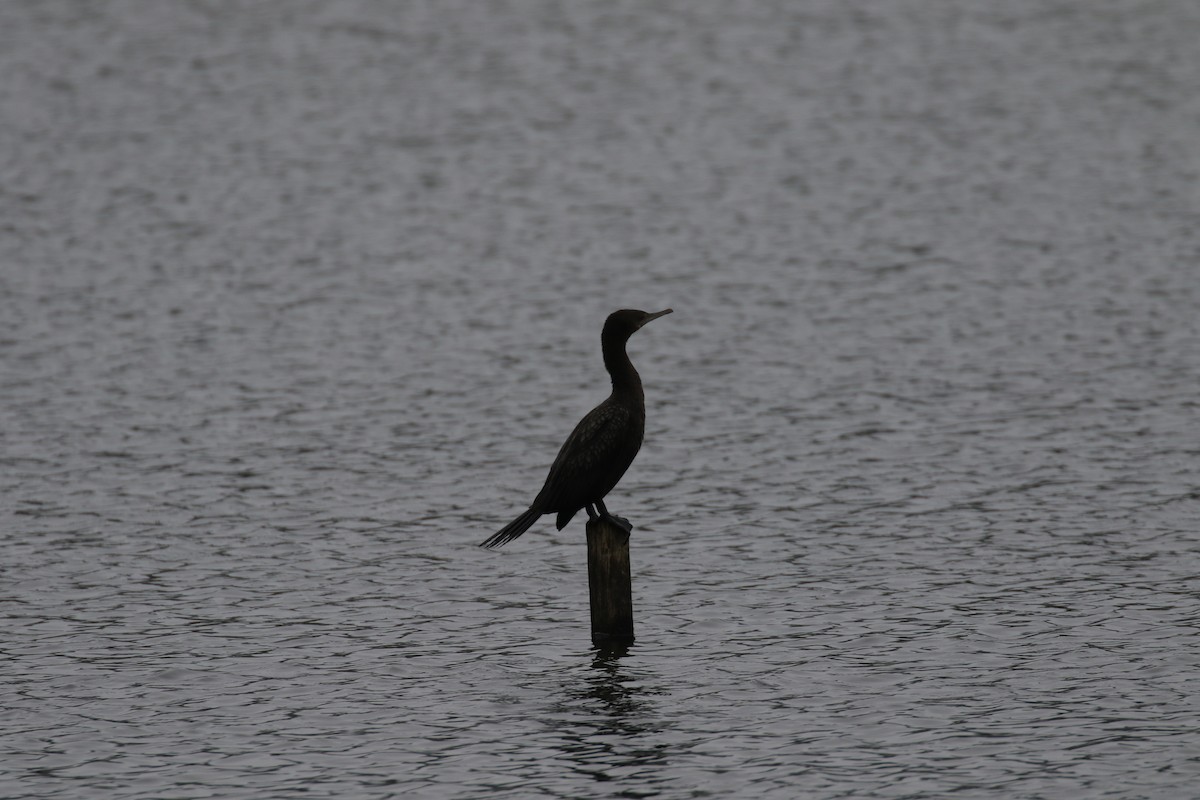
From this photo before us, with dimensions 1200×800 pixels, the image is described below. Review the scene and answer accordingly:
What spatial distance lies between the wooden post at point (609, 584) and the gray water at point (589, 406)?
49 centimetres

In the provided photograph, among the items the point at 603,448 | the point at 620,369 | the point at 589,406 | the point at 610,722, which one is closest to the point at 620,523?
the point at 603,448

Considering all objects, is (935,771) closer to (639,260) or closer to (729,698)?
(729,698)

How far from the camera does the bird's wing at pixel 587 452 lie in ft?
49.5

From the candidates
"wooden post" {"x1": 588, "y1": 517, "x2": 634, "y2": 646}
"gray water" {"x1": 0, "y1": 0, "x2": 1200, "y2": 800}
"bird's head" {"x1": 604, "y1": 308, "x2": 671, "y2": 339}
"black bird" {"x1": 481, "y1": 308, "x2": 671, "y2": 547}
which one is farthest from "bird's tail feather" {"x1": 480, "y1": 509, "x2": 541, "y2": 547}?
"bird's head" {"x1": 604, "y1": 308, "x2": 671, "y2": 339}

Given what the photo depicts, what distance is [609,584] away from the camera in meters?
15.4

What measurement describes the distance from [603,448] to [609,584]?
1284 millimetres

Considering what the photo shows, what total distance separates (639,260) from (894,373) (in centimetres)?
1096

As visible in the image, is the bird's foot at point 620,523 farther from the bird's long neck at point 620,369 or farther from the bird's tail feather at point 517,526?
the bird's long neck at point 620,369

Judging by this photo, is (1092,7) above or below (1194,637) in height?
above

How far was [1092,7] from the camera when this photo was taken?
62.9 m

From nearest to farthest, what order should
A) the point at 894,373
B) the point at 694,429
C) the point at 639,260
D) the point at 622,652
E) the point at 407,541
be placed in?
the point at 622,652 → the point at 407,541 → the point at 694,429 → the point at 894,373 → the point at 639,260

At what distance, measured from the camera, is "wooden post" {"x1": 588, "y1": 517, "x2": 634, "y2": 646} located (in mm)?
15109

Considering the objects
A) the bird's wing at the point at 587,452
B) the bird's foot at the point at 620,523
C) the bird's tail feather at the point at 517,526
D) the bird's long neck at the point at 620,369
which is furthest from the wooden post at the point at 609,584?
the bird's long neck at the point at 620,369

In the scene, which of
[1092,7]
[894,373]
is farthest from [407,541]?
[1092,7]
